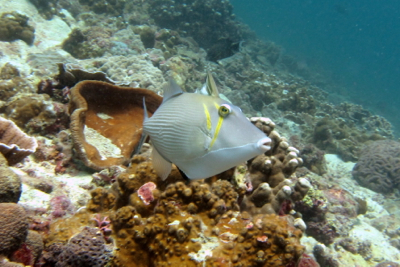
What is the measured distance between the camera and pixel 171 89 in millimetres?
1507

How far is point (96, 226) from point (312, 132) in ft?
37.0

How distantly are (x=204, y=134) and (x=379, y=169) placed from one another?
37.4ft

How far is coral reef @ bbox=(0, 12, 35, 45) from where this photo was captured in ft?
23.1

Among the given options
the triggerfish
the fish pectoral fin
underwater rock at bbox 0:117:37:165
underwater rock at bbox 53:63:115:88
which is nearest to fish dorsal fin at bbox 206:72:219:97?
the triggerfish

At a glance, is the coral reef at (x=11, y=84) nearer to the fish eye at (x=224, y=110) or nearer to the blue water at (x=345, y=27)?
the fish eye at (x=224, y=110)

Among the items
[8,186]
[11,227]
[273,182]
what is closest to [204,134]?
[11,227]

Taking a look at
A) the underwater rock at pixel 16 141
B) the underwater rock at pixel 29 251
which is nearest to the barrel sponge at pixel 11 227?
the underwater rock at pixel 29 251

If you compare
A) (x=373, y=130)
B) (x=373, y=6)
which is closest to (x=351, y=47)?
(x=373, y=6)

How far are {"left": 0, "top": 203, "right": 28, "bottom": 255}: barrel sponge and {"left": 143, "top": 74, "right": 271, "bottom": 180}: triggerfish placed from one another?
120 centimetres

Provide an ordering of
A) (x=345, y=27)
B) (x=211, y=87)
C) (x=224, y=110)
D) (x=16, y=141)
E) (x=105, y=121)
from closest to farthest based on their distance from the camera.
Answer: (x=224, y=110) → (x=211, y=87) → (x=16, y=141) → (x=105, y=121) → (x=345, y=27)

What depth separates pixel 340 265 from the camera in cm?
427

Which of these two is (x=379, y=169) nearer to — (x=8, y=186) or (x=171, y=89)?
(x=171, y=89)

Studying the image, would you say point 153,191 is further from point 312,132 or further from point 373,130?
point 373,130

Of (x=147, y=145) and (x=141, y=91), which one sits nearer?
(x=147, y=145)
